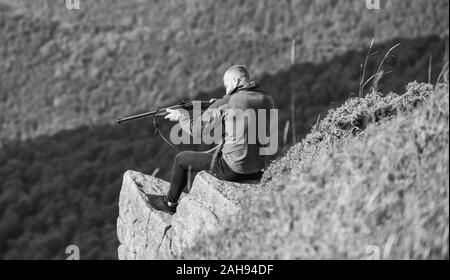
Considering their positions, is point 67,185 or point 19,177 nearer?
point 67,185

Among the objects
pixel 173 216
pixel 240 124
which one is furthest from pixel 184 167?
pixel 240 124

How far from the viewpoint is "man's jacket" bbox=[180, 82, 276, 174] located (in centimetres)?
809

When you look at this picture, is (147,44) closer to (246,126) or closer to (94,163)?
(94,163)

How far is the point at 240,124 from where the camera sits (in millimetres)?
8141

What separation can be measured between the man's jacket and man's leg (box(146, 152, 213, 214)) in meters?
0.22

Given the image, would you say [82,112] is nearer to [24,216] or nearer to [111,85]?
[111,85]

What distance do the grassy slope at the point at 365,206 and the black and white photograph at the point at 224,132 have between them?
0.01 m

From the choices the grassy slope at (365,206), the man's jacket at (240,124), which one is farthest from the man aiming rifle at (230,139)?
the grassy slope at (365,206)

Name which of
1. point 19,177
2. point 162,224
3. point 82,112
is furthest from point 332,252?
point 82,112

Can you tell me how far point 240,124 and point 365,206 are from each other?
2586mm

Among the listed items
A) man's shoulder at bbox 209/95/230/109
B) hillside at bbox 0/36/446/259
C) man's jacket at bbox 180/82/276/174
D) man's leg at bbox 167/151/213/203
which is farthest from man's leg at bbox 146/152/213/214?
hillside at bbox 0/36/446/259

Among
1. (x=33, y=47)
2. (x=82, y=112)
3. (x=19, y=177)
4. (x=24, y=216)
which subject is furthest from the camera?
(x=33, y=47)
